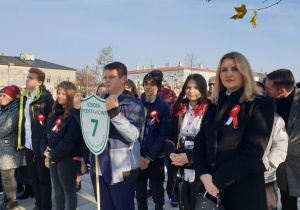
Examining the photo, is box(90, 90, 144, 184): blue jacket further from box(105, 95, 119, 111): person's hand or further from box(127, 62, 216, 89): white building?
box(127, 62, 216, 89): white building

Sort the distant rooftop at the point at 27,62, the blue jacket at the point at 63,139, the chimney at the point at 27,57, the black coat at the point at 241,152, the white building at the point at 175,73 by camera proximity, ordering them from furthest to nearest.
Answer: the white building at the point at 175,73 → the chimney at the point at 27,57 → the distant rooftop at the point at 27,62 → the blue jacket at the point at 63,139 → the black coat at the point at 241,152

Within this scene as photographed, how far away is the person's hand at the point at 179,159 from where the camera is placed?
2930 millimetres

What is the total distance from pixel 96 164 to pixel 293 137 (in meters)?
2.24

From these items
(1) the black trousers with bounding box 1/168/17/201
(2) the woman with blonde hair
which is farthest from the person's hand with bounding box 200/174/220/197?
(1) the black trousers with bounding box 1/168/17/201

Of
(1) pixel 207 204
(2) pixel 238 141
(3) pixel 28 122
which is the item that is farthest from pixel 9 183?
(2) pixel 238 141

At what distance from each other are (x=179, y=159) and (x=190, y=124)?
44cm

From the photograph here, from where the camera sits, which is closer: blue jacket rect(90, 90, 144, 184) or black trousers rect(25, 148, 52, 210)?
blue jacket rect(90, 90, 144, 184)

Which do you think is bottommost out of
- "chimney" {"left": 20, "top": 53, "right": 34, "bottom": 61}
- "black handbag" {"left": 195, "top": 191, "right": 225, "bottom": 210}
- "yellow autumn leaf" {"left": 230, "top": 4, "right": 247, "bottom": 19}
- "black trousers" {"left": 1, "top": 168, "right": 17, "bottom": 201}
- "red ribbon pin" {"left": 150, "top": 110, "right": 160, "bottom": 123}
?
"black trousers" {"left": 1, "top": 168, "right": 17, "bottom": 201}

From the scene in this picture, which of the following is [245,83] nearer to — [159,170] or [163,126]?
[163,126]

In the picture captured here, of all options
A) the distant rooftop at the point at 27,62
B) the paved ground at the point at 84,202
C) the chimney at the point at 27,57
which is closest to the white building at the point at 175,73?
the distant rooftop at the point at 27,62

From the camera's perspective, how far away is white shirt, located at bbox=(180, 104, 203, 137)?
3.00m

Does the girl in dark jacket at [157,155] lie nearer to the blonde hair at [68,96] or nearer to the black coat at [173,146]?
the black coat at [173,146]

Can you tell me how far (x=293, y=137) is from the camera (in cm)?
291

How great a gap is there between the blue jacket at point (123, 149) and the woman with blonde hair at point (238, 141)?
33.3 inches
